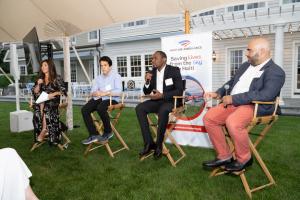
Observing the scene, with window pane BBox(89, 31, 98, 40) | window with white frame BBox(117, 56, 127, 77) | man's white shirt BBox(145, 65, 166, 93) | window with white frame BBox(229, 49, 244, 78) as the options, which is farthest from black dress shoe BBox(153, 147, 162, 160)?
window pane BBox(89, 31, 98, 40)

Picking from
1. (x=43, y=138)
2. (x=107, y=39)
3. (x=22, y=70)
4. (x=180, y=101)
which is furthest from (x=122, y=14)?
(x=22, y=70)

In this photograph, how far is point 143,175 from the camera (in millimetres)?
3246

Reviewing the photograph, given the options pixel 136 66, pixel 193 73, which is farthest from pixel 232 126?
pixel 136 66

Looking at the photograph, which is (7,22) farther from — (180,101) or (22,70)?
(22,70)

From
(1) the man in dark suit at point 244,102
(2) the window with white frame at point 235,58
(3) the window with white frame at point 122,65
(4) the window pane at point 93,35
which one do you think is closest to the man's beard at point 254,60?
(1) the man in dark suit at point 244,102

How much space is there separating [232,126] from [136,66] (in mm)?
11972

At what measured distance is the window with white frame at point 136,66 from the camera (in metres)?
14.3

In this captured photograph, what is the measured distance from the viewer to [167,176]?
3.21 metres

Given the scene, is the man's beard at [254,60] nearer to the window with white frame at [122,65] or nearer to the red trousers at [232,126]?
the red trousers at [232,126]

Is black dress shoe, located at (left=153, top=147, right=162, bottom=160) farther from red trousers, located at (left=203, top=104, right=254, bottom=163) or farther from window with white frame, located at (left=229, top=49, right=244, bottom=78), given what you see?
window with white frame, located at (left=229, top=49, right=244, bottom=78)

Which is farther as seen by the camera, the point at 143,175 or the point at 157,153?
the point at 157,153

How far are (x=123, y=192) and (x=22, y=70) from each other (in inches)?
875

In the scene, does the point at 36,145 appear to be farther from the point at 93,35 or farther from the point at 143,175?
the point at 93,35

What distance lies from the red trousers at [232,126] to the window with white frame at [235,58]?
8625 millimetres
